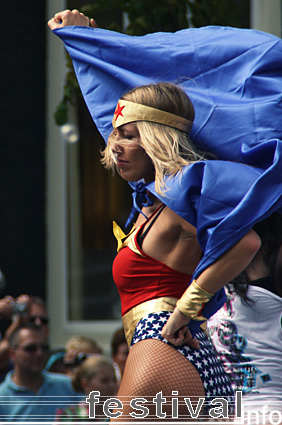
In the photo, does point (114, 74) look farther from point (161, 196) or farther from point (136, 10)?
point (136, 10)

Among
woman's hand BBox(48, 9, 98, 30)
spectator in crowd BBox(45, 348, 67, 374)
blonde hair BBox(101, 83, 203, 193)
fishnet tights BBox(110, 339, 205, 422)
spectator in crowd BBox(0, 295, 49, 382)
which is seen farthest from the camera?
spectator in crowd BBox(45, 348, 67, 374)

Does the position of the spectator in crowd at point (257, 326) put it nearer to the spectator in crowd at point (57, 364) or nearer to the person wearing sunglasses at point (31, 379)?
the person wearing sunglasses at point (31, 379)

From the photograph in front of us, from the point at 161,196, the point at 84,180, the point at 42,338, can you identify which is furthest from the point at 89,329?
the point at 161,196

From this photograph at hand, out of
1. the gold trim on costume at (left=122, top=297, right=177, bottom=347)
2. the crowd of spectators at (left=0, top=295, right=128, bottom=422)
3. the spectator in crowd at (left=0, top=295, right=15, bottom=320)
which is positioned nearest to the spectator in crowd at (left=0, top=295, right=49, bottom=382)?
the crowd of spectators at (left=0, top=295, right=128, bottom=422)

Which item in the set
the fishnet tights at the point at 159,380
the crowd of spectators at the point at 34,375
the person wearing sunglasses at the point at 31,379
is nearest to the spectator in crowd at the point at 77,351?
the crowd of spectators at the point at 34,375

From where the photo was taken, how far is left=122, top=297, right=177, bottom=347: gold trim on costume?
2117mm

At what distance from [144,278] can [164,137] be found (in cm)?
45

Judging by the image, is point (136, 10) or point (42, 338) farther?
point (42, 338)

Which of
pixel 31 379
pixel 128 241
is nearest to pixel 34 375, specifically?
pixel 31 379

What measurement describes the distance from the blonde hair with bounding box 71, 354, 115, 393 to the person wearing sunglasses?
0.06m

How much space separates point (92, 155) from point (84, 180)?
0.25 metres

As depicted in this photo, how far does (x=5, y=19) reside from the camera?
596 cm

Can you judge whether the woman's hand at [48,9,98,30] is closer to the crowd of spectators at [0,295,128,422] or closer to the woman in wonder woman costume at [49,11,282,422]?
the woman in wonder woman costume at [49,11,282,422]

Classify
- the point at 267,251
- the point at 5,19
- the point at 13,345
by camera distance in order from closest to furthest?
the point at 267,251, the point at 13,345, the point at 5,19
